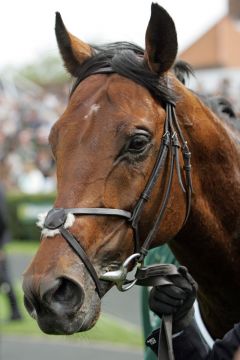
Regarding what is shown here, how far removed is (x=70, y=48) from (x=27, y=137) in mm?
14954

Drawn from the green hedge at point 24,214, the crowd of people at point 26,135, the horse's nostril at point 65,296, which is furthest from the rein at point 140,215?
the green hedge at point 24,214

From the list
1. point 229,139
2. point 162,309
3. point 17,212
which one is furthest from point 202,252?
point 17,212

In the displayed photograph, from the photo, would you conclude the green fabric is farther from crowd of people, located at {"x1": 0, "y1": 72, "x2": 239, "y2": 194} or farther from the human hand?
crowd of people, located at {"x1": 0, "y1": 72, "x2": 239, "y2": 194}

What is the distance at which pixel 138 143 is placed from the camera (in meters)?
2.50

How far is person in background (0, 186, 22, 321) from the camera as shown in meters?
8.66

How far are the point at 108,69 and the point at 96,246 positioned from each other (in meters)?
0.75

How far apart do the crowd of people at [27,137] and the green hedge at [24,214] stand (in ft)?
0.81

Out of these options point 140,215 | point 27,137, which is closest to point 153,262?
point 140,215

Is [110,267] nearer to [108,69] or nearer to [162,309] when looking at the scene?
[162,309]

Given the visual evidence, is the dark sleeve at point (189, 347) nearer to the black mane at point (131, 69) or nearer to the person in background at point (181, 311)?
the person in background at point (181, 311)

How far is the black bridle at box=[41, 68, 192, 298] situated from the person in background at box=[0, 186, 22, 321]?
20.8ft

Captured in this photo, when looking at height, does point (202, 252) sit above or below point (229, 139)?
below

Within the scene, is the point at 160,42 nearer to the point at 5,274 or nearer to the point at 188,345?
the point at 188,345

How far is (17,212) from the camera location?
52.5 ft
